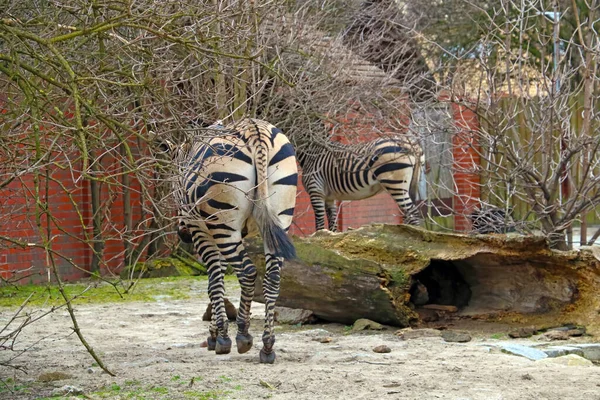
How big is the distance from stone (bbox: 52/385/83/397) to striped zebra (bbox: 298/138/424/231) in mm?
7763

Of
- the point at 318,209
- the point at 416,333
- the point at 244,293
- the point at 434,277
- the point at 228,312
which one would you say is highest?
the point at 318,209

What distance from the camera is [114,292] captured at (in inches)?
457

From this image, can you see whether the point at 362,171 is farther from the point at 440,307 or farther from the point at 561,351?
the point at 561,351

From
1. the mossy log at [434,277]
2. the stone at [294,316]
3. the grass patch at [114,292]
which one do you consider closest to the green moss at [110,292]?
the grass patch at [114,292]

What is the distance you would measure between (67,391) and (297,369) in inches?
62.8

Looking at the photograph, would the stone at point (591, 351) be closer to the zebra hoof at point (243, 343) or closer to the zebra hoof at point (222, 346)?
the zebra hoof at point (243, 343)

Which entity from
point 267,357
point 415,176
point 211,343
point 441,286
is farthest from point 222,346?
point 415,176

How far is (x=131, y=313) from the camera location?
9.98m

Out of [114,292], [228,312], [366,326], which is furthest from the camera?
[114,292]

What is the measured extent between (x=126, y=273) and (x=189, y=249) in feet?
4.49

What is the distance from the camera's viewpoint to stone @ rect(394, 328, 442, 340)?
7.87 meters

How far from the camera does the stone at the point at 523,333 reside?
7730 millimetres

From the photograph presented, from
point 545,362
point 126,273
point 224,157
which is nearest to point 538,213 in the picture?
point 545,362

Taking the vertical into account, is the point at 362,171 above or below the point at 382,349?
above
